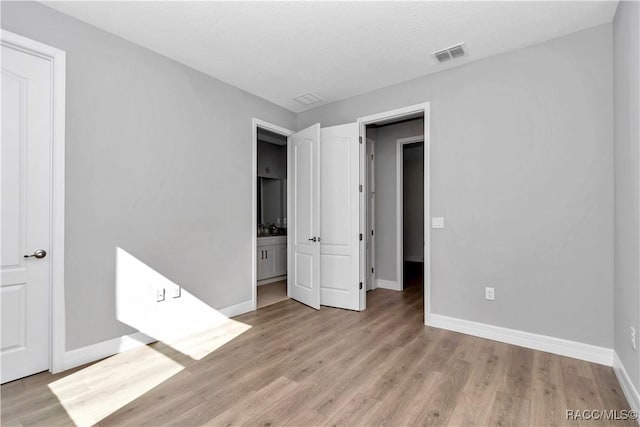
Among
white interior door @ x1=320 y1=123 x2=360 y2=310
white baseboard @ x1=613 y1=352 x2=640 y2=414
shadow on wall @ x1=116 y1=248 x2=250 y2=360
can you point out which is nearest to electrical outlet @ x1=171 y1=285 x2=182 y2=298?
shadow on wall @ x1=116 y1=248 x2=250 y2=360

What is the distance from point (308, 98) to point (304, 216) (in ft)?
5.29

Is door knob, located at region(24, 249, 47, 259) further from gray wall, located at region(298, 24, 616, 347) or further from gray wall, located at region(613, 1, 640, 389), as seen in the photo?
gray wall, located at region(613, 1, 640, 389)

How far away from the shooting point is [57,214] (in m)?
2.41

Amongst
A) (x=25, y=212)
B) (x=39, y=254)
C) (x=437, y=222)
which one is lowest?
(x=39, y=254)

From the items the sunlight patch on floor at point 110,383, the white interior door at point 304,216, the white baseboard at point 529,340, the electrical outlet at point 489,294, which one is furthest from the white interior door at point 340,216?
the sunlight patch on floor at point 110,383

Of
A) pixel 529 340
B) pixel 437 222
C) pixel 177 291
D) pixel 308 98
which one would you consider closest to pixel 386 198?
pixel 437 222

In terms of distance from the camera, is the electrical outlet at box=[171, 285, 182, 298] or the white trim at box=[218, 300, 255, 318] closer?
the electrical outlet at box=[171, 285, 182, 298]

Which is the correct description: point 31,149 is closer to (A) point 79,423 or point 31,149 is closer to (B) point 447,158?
Result: (A) point 79,423

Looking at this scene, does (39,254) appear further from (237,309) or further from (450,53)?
(450,53)

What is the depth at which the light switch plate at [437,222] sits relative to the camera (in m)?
3.42

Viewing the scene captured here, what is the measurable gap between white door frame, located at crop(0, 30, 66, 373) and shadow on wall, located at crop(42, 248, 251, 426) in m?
0.27

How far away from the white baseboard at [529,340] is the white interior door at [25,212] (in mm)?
3581

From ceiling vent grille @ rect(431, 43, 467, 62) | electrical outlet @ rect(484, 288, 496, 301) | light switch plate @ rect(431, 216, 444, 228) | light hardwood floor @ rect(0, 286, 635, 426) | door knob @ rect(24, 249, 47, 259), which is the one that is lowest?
light hardwood floor @ rect(0, 286, 635, 426)

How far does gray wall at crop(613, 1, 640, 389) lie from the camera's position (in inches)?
77.3
